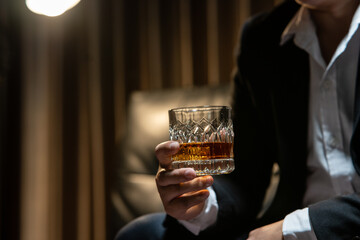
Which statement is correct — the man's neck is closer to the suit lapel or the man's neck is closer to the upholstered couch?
the suit lapel

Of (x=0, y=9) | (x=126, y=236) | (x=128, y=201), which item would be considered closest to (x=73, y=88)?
(x=0, y=9)

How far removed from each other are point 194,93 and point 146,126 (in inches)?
9.9

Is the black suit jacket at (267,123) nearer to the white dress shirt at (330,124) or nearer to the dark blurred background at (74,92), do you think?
the white dress shirt at (330,124)

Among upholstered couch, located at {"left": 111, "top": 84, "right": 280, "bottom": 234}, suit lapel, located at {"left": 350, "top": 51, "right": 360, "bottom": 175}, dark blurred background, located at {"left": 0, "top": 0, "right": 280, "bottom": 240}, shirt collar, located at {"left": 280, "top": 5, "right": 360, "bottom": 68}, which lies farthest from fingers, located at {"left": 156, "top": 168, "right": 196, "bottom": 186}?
dark blurred background, located at {"left": 0, "top": 0, "right": 280, "bottom": 240}

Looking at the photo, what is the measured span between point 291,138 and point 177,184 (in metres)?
0.42

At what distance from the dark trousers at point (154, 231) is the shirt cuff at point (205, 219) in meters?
0.02

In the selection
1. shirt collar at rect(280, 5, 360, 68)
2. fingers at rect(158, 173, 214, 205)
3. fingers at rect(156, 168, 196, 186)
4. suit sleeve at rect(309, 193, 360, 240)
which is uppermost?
shirt collar at rect(280, 5, 360, 68)

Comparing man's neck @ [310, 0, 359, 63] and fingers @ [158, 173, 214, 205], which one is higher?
man's neck @ [310, 0, 359, 63]

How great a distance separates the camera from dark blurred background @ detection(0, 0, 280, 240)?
2121mm

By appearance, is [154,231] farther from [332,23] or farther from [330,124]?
[332,23]

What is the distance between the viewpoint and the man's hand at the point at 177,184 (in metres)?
0.80

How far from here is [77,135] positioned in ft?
7.38

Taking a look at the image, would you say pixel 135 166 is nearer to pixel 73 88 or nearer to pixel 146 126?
pixel 146 126

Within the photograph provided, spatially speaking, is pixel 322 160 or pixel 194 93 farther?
pixel 194 93
